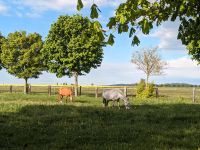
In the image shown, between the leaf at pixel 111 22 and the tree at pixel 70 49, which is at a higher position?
the tree at pixel 70 49

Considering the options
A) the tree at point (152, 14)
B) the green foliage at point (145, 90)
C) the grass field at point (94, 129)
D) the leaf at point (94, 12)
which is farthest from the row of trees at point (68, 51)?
the leaf at point (94, 12)

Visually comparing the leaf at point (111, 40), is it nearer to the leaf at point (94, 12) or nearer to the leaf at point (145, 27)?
the leaf at point (145, 27)

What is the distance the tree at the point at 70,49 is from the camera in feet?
217

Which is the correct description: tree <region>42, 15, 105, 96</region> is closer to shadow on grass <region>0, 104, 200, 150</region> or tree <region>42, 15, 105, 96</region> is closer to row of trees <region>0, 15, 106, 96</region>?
row of trees <region>0, 15, 106, 96</region>

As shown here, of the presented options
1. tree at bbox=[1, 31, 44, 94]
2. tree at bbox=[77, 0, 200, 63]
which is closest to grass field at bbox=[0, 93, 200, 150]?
tree at bbox=[77, 0, 200, 63]

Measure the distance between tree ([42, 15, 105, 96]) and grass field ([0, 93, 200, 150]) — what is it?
39.0 m

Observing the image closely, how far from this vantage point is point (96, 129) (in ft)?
63.5

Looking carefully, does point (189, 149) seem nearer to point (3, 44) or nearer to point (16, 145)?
point (16, 145)

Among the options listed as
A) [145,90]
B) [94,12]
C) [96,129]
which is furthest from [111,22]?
[145,90]

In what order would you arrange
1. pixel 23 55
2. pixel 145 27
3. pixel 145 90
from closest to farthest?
pixel 145 27, pixel 145 90, pixel 23 55

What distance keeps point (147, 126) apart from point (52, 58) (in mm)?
48983

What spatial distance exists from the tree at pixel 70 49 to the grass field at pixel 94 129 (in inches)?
1534

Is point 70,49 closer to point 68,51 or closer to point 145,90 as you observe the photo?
point 68,51

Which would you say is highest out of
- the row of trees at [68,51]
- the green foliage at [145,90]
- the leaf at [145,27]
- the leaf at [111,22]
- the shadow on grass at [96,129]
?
the row of trees at [68,51]
